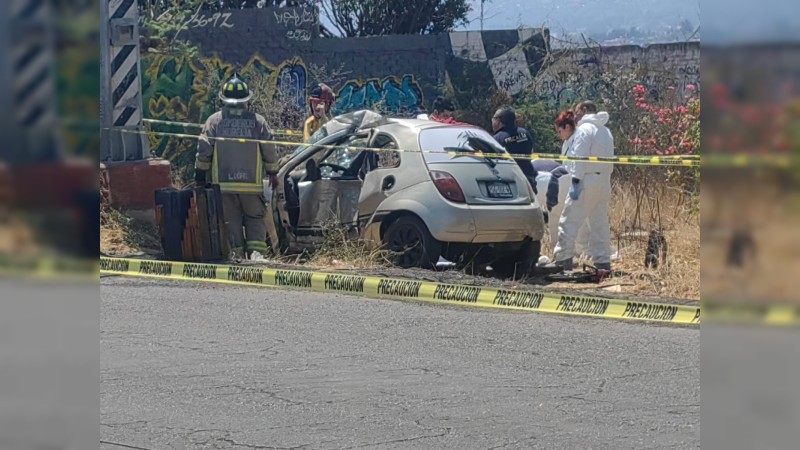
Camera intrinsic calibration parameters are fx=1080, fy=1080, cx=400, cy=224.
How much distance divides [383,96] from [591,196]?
6479 millimetres

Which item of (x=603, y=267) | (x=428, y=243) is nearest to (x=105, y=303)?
(x=428, y=243)

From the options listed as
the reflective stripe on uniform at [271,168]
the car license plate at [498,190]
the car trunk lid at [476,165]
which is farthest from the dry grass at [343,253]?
the car license plate at [498,190]

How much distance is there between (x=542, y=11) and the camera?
1529cm

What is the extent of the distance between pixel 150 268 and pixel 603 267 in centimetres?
467

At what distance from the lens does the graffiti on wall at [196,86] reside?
Answer: 16.2 m

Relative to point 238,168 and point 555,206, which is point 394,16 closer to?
point 238,168

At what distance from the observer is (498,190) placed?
1075 centimetres

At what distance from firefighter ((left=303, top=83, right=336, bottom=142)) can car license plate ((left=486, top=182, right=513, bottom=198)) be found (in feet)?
9.09
